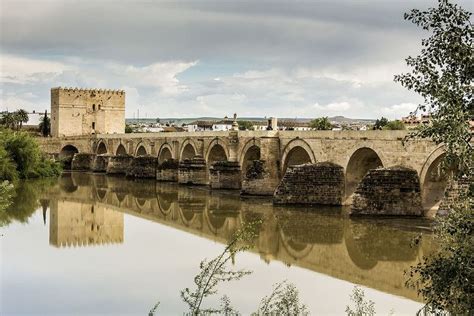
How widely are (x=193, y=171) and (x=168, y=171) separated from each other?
3.06m

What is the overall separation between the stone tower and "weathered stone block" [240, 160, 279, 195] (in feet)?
85.0

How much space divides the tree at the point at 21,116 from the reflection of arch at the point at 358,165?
4603cm

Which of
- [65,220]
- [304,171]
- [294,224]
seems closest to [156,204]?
[65,220]

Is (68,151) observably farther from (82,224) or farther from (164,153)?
(82,224)

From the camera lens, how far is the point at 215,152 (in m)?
28.2

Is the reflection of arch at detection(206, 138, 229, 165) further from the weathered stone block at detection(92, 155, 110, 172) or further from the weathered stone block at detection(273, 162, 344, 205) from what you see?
the weathered stone block at detection(92, 155, 110, 172)

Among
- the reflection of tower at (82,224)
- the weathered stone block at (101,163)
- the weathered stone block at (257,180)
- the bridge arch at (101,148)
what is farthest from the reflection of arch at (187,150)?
the bridge arch at (101,148)

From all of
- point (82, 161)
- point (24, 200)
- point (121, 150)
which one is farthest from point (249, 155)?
point (82, 161)

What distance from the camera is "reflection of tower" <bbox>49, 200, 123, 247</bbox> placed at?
1499 cm

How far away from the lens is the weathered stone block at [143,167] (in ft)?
108

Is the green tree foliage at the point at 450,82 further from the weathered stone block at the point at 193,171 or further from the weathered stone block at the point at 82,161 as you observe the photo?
the weathered stone block at the point at 82,161

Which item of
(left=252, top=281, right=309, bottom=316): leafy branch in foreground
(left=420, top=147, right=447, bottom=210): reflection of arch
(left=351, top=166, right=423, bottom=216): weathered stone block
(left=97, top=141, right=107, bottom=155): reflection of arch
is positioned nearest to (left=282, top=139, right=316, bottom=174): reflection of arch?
(left=351, top=166, right=423, bottom=216): weathered stone block

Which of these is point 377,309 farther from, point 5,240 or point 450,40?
point 5,240

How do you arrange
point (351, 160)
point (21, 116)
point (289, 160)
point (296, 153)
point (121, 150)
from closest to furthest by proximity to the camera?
point (351, 160) → point (296, 153) → point (289, 160) → point (121, 150) → point (21, 116)
